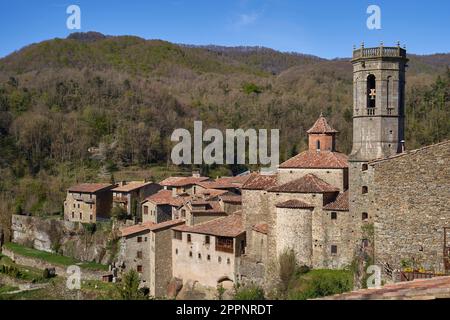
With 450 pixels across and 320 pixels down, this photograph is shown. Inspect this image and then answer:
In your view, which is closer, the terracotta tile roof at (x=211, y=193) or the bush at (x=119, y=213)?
the terracotta tile roof at (x=211, y=193)

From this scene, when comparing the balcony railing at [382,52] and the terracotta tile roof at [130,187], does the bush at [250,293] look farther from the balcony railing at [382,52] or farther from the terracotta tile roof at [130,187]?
the terracotta tile roof at [130,187]

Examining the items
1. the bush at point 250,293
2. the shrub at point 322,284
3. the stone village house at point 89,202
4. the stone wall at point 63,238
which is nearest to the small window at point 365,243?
the shrub at point 322,284

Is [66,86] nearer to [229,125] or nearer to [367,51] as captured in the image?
[229,125]

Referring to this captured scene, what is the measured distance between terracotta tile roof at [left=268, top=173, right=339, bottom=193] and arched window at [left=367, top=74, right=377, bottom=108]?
4247mm

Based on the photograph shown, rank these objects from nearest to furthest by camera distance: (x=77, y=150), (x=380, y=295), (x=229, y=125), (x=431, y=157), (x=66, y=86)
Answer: (x=380, y=295)
(x=431, y=157)
(x=77, y=150)
(x=229, y=125)
(x=66, y=86)

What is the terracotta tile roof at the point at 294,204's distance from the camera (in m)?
28.8

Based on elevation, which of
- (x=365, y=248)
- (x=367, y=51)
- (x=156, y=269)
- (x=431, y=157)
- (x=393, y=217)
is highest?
(x=367, y=51)

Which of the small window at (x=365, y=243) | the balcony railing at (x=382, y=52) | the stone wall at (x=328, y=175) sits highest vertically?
the balcony railing at (x=382, y=52)

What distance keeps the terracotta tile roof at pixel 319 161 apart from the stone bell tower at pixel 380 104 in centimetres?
159

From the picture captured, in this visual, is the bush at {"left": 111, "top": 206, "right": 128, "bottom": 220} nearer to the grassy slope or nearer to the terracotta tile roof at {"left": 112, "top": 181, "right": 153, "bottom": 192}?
the terracotta tile roof at {"left": 112, "top": 181, "right": 153, "bottom": 192}

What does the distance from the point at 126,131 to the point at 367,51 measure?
184 feet
